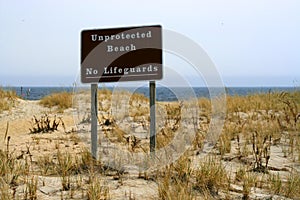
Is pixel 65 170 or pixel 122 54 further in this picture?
pixel 122 54

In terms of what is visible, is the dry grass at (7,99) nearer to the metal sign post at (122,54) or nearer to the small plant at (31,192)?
the metal sign post at (122,54)

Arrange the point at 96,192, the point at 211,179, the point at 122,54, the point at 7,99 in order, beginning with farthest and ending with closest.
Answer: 1. the point at 7,99
2. the point at 122,54
3. the point at 211,179
4. the point at 96,192

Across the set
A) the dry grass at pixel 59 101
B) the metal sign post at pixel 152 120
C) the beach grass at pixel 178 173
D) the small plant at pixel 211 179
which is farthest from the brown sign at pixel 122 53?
the dry grass at pixel 59 101

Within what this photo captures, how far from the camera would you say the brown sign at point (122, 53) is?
239 inches

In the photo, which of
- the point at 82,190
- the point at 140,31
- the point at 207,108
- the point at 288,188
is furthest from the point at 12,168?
the point at 207,108

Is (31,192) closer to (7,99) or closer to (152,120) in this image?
(152,120)

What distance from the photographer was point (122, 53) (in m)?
6.08

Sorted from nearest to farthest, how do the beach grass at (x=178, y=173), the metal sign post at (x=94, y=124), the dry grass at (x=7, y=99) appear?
the beach grass at (x=178, y=173), the metal sign post at (x=94, y=124), the dry grass at (x=7, y=99)

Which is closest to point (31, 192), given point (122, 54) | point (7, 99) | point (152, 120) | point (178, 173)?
point (178, 173)

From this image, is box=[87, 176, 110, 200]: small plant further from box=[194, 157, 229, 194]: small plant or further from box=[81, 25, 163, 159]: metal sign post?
box=[81, 25, 163, 159]: metal sign post

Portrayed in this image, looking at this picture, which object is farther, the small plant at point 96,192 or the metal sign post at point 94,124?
the metal sign post at point 94,124

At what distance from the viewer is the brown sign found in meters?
6.06

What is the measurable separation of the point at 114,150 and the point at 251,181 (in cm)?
241

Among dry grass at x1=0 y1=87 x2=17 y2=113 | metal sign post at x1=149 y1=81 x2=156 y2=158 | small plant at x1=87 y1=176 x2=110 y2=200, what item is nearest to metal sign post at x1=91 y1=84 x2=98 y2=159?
metal sign post at x1=149 y1=81 x2=156 y2=158
